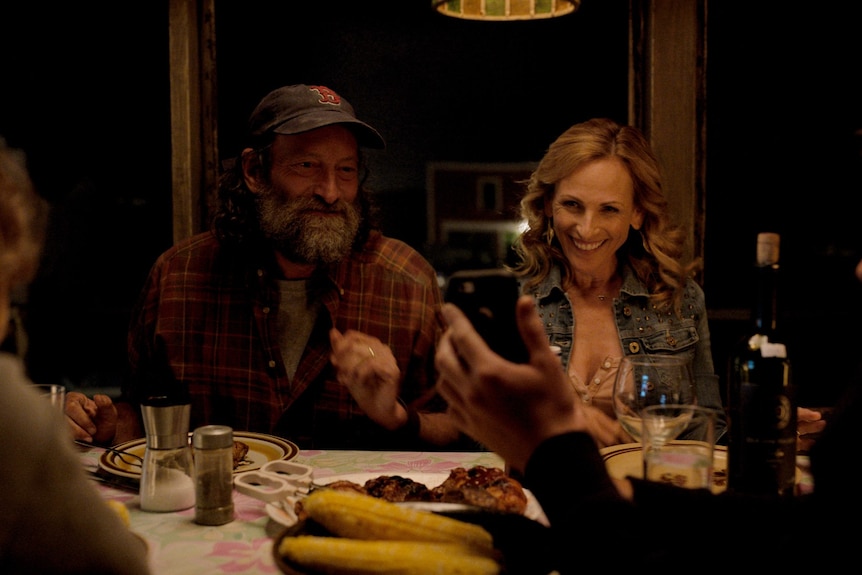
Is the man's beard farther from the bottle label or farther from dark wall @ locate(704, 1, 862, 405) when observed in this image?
dark wall @ locate(704, 1, 862, 405)

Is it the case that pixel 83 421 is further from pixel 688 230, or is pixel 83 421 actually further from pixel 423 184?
pixel 423 184

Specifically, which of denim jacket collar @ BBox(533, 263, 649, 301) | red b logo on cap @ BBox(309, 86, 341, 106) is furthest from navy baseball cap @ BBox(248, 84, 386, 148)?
denim jacket collar @ BBox(533, 263, 649, 301)

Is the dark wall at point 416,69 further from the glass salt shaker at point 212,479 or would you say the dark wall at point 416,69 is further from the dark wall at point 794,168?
the glass salt shaker at point 212,479

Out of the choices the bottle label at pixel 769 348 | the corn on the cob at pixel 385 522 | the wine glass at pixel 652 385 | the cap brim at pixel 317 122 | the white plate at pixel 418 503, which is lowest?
the white plate at pixel 418 503

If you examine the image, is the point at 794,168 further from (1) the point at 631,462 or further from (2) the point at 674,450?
(2) the point at 674,450

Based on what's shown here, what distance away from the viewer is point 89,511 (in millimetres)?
698

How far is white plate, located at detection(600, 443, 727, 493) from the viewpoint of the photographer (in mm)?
1341

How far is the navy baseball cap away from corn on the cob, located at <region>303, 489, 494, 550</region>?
4.54ft

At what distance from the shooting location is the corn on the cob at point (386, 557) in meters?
0.92

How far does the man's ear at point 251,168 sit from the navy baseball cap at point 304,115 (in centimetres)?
8

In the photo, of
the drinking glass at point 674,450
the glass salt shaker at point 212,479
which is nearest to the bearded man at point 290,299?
the glass salt shaker at point 212,479

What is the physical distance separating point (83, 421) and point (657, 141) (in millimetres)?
2227

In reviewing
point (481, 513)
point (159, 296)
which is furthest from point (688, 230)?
point (481, 513)

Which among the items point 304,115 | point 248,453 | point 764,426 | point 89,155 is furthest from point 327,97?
point 89,155
